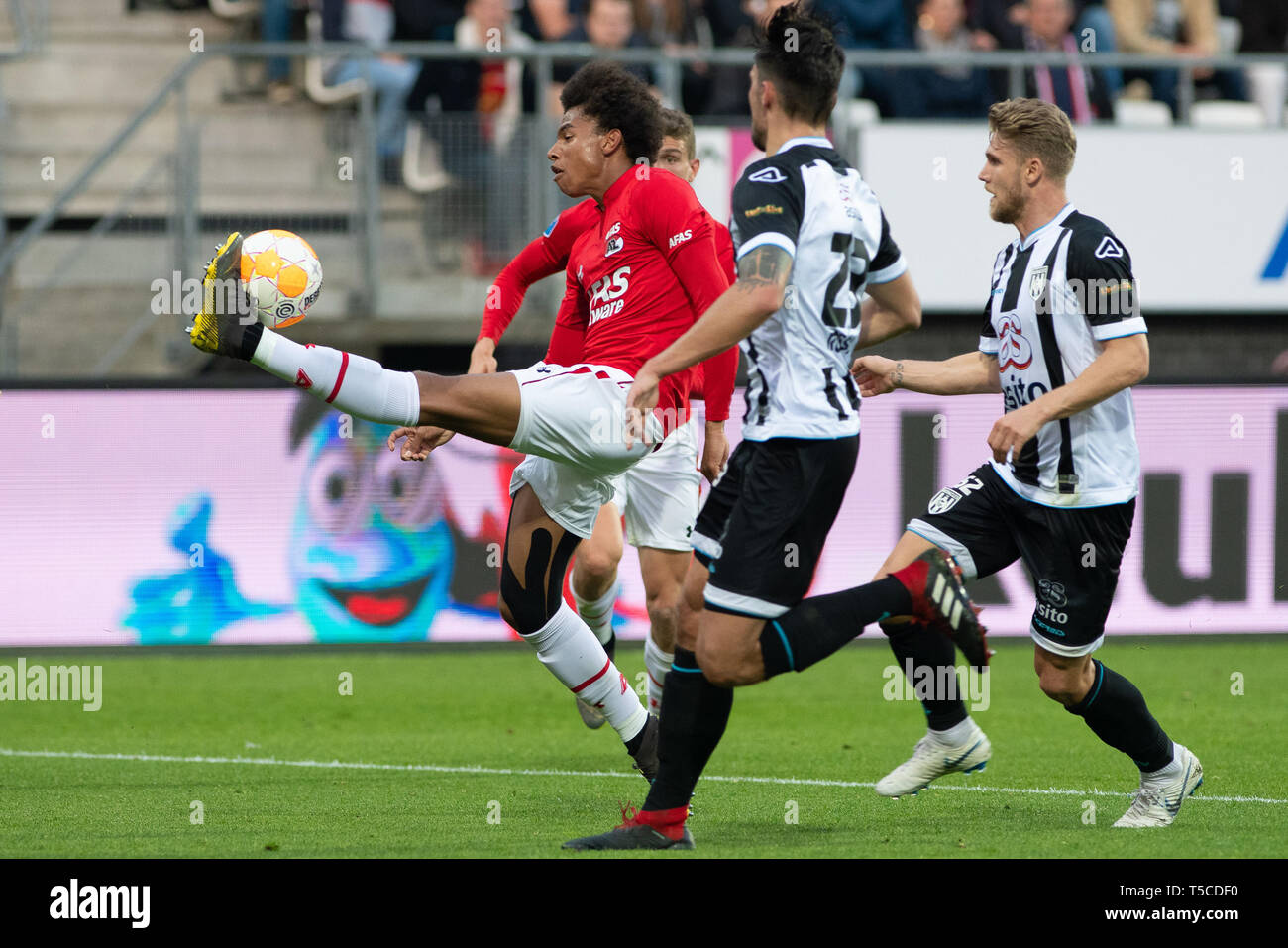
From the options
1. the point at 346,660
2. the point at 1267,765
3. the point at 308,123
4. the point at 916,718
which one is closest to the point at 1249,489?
the point at 916,718

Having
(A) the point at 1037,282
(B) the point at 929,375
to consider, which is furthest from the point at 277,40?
(A) the point at 1037,282

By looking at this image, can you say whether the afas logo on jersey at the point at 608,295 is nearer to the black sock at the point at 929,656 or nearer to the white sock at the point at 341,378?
the white sock at the point at 341,378

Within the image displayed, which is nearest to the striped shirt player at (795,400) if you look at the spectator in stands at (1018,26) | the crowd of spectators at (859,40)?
the crowd of spectators at (859,40)

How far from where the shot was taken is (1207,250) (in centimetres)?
1250

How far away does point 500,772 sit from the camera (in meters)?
6.85

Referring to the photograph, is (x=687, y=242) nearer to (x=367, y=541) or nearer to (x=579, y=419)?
(x=579, y=419)

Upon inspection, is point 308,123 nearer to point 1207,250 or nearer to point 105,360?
point 105,360

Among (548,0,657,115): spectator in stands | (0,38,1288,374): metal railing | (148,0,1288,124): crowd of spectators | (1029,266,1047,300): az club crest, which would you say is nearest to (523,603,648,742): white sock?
(1029,266,1047,300): az club crest

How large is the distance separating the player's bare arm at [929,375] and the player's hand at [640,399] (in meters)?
0.92

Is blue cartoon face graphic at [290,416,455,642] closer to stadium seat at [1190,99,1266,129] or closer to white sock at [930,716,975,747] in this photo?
white sock at [930,716,975,747]

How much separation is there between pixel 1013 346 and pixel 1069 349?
22 centimetres

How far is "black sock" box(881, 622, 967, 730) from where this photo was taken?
563cm

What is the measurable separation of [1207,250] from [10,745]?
8759mm

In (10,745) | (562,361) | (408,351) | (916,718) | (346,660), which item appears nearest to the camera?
(562,361)
